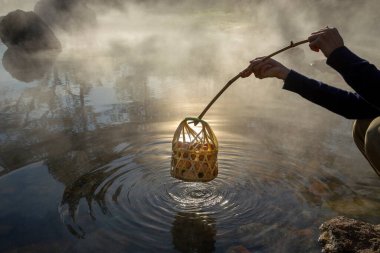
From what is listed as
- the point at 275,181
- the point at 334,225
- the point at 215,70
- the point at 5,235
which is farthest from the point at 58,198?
the point at 215,70

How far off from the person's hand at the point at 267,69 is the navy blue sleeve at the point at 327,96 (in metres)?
0.07

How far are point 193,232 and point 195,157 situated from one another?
71 centimetres

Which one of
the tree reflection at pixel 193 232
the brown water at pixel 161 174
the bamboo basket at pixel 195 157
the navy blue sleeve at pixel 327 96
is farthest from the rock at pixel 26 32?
the navy blue sleeve at pixel 327 96

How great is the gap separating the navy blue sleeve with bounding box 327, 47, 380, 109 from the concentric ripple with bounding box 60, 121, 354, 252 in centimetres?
149

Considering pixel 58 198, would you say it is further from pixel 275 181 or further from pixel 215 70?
pixel 215 70

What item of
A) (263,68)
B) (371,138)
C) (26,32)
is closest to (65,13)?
(26,32)

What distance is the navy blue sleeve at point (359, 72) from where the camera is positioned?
2.89 metres

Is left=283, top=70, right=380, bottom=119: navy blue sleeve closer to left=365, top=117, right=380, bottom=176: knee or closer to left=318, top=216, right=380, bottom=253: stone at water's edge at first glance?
left=365, top=117, right=380, bottom=176: knee

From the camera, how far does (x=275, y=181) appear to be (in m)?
4.72

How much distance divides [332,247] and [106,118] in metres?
4.89

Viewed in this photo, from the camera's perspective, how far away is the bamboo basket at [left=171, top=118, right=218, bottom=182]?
3676 mm

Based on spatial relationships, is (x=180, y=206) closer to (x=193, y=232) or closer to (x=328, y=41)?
(x=193, y=232)

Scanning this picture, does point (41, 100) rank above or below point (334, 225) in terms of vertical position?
above

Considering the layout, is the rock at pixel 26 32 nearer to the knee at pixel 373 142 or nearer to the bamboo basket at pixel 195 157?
the bamboo basket at pixel 195 157
